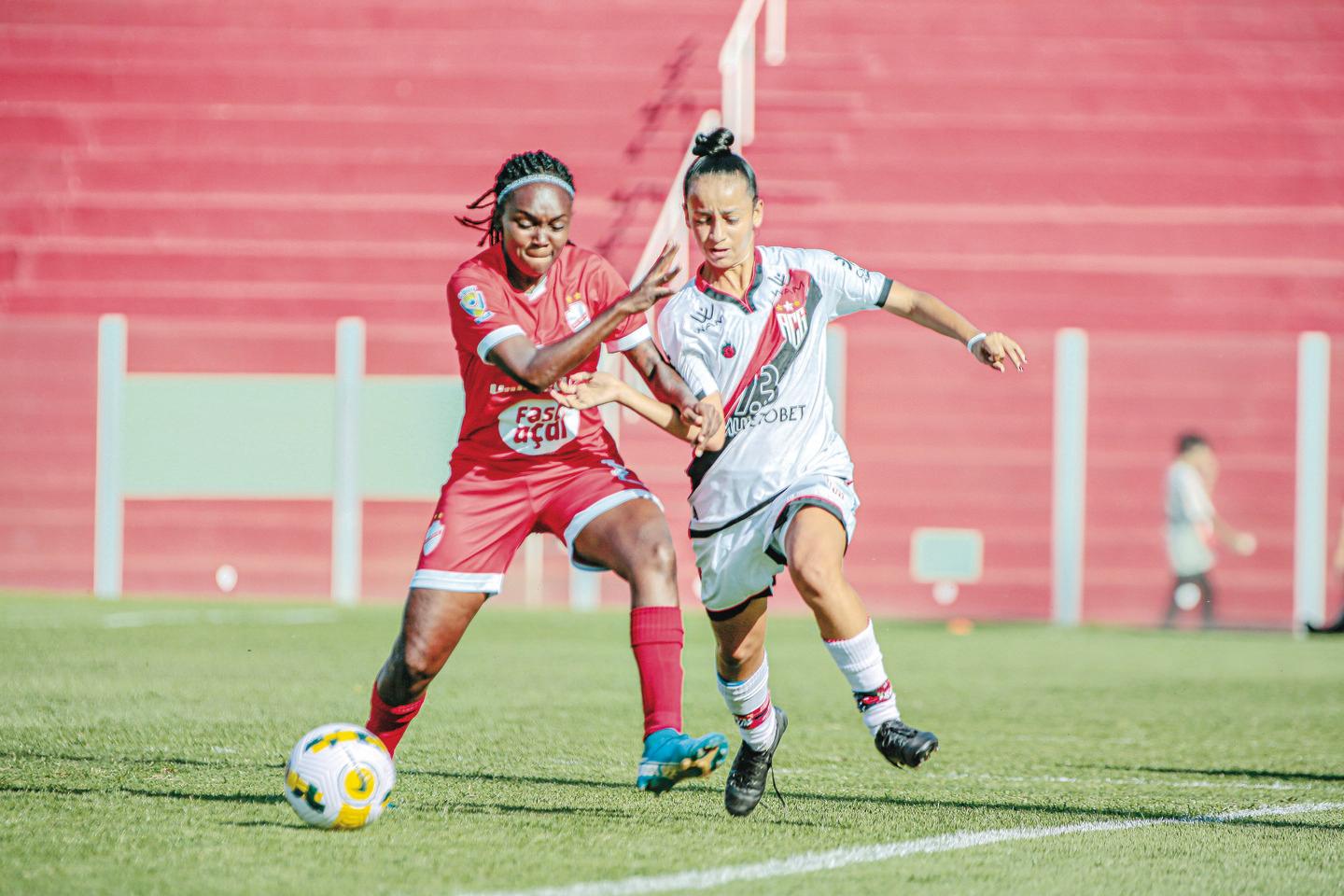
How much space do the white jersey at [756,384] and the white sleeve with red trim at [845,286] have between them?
99mm

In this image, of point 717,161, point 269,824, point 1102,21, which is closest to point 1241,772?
point 717,161

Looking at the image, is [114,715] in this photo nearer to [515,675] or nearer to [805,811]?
[515,675]

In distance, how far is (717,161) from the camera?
525 cm

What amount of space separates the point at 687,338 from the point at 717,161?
1.71ft

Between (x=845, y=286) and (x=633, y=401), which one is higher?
(x=845, y=286)

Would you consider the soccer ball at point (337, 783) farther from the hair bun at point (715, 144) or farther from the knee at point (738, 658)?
the hair bun at point (715, 144)

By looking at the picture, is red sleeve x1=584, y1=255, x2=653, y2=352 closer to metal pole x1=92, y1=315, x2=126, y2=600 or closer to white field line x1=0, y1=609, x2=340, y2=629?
white field line x1=0, y1=609, x2=340, y2=629

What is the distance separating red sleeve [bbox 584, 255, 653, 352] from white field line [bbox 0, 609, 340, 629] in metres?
7.49

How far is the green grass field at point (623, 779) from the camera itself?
4.06 metres

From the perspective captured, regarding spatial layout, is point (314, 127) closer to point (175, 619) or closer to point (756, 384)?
point (175, 619)

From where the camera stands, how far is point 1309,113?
17516mm

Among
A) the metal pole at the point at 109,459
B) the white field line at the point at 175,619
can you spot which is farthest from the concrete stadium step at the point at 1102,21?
the white field line at the point at 175,619

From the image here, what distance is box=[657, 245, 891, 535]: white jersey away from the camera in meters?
5.25

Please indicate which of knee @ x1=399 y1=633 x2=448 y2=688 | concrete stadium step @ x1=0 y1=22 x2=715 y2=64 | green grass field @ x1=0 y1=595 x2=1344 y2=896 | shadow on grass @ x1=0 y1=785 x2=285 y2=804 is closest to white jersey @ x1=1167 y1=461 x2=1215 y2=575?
green grass field @ x1=0 y1=595 x2=1344 y2=896
